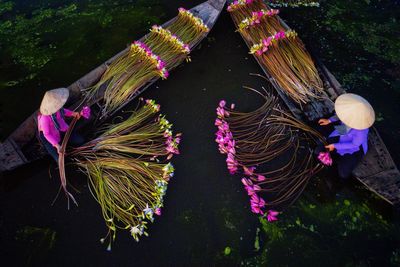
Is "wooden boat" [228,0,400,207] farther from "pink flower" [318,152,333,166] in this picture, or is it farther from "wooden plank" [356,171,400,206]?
"pink flower" [318,152,333,166]

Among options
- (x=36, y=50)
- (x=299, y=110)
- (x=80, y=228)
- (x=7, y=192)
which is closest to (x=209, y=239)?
(x=80, y=228)

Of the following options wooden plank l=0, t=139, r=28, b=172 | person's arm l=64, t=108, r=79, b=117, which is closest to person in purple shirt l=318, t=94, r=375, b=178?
person's arm l=64, t=108, r=79, b=117

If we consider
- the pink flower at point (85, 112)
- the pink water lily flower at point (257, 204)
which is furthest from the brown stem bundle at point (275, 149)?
the pink flower at point (85, 112)

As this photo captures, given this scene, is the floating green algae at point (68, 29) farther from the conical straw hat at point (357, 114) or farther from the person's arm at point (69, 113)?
the conical straw hat at point (357, 114)

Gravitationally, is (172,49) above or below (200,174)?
above

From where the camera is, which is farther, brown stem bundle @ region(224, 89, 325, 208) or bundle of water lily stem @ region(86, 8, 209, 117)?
bundle of water lily stem @ region(86, 8, 209, 117)

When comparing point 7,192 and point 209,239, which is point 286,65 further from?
point 7,192

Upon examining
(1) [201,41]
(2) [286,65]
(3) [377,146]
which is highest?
(1) [201,41]
